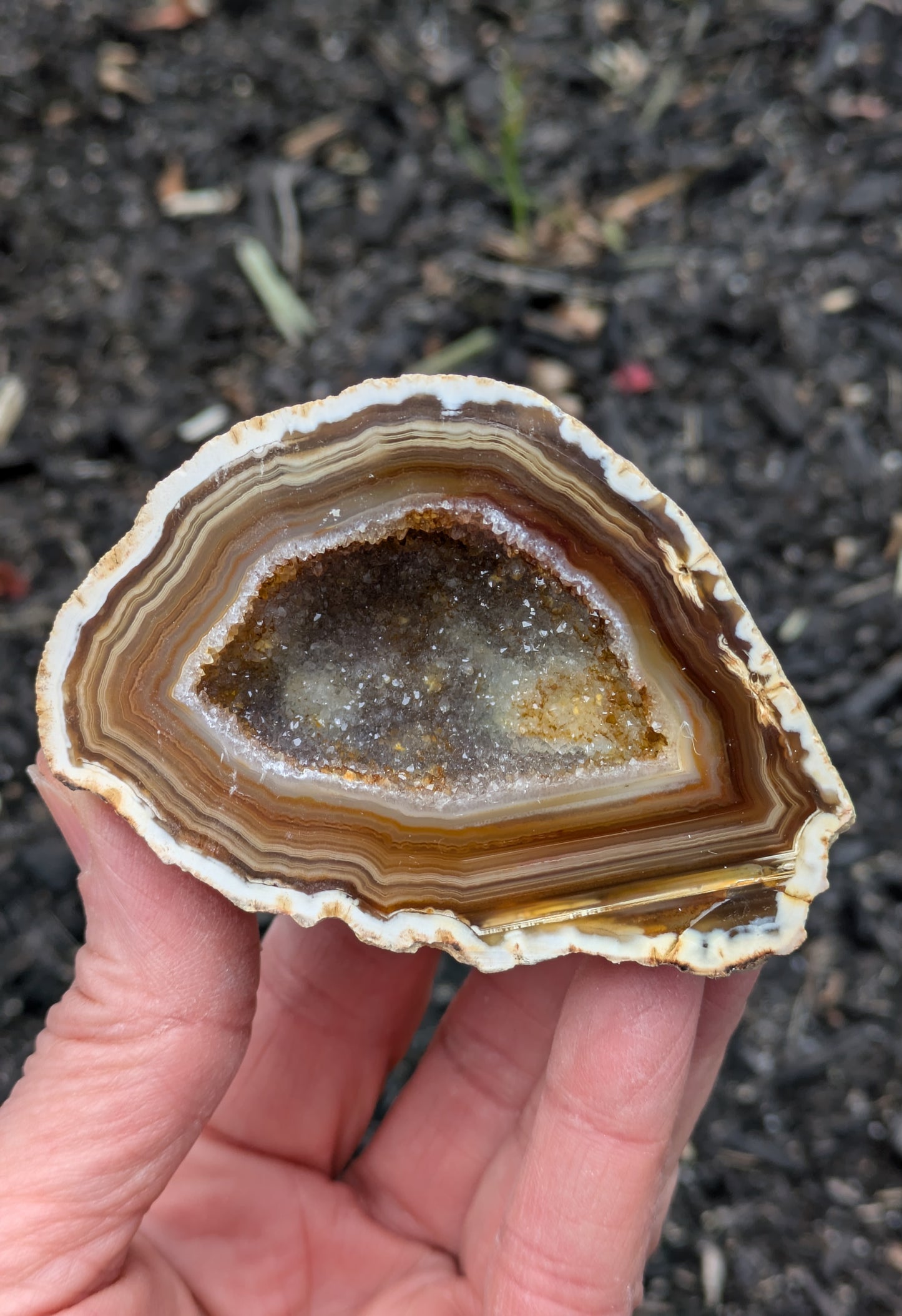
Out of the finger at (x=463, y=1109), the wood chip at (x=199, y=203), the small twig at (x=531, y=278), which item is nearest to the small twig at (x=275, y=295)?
the wood chip at (x=199, y=203)

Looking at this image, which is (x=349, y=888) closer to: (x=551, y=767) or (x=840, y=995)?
(x=551, y=767)

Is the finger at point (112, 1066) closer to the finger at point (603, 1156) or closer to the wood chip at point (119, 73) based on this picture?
the finger at point (603, 1156)

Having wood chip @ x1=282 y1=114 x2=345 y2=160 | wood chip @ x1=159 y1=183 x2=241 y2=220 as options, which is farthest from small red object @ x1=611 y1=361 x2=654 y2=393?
wood chip @ x1=159 y1=183 x2=241 y2=220

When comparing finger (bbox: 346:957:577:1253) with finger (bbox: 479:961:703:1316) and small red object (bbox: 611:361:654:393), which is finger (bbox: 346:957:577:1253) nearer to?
finger (bbox: 479:961:703:1316)

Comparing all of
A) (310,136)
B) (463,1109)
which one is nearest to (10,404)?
(310,136)

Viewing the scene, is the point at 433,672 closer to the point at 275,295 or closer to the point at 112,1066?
the point at 112,1066

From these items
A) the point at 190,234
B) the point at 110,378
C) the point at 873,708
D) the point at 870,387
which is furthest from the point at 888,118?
the point at 110,378
